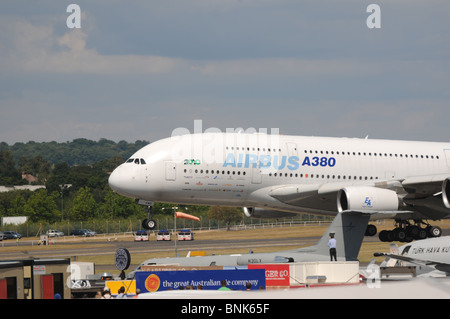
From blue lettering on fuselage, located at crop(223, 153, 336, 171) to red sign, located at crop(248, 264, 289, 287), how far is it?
712 inches

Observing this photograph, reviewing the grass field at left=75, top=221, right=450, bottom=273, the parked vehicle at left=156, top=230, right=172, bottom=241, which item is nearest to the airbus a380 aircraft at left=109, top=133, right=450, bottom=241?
the grass field at left=75, top=221, right=450, bottom=273

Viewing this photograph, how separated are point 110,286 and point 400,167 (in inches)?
1132

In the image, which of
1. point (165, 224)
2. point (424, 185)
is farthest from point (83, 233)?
point (424, 185)

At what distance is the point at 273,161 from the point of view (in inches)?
1934

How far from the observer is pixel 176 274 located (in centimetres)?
2627

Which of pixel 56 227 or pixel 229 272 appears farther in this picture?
pixel 56 227

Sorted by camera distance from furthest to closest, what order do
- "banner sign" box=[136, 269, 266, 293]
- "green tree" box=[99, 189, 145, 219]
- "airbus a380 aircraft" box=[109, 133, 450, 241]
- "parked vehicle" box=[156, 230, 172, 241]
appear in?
"green tree" box=[99, 189, 145, 219] → "parked vehicle" box=[156, 230, 172, 241] → "airbus a380 aircraft" box=[109, 133, 450, 241] → "banner sign" box=[136, 269, 266, 293]

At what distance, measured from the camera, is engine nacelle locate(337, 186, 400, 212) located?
45750mm

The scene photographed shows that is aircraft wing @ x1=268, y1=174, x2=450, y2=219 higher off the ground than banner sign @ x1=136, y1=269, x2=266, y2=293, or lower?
higher

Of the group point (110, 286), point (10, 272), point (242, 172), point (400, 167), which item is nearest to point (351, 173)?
point (400, 167)

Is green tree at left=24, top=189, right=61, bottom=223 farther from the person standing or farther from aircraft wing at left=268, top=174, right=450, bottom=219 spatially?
the person standing

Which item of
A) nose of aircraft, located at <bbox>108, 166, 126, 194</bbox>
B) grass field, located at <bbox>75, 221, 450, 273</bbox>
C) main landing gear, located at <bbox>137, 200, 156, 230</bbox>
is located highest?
nose of aircraft, located at <bbox>108, 166, 126, 194</bbox>
